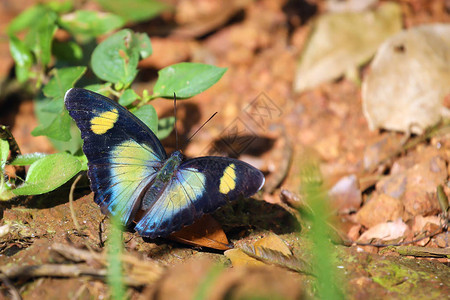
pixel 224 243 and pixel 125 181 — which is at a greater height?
pixel 125 181

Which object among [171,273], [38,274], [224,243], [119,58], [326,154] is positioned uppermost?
[119,58]

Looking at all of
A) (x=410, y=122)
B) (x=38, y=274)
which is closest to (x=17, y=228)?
(x=38, y=274)

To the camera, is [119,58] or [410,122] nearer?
[119,58]

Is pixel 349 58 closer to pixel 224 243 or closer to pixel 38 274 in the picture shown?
pixel 224 243

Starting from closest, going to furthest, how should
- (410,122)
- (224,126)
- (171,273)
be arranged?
(171,273)
(410,122)
(224,126)

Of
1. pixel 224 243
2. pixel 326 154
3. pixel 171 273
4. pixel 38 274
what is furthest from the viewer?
pixel 326 154

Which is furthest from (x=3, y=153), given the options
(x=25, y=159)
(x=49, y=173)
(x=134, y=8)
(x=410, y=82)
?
(x=410, y=82)

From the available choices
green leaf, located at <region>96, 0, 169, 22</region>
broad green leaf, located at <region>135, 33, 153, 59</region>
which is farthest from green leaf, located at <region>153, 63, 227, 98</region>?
green leaf, located at <region>96, 0, 169, 22</region>
